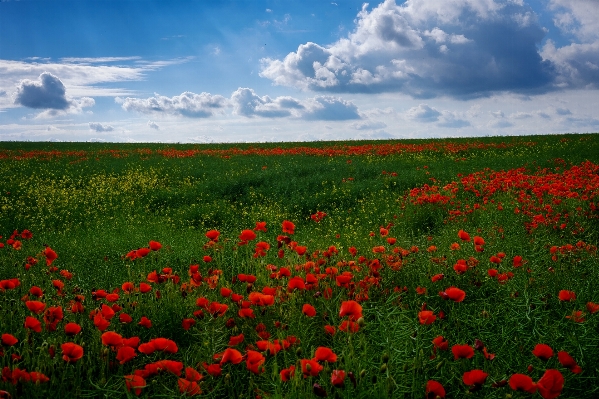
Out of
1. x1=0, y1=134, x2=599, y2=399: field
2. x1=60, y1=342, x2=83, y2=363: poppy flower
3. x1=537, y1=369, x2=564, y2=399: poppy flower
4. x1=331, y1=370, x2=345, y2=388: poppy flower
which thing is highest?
x1=537, y1=369, x2=564, y2=399: poppy flower

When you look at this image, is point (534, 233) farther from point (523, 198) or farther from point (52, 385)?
point (52, 385)

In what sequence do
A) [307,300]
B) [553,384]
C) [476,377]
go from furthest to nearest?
[307,300] < [476,377] < [553,384]

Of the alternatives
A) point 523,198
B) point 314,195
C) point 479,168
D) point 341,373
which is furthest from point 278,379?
point 479,168

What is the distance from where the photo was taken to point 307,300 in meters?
3.40

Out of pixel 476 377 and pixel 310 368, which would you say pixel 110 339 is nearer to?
pixel 310 368

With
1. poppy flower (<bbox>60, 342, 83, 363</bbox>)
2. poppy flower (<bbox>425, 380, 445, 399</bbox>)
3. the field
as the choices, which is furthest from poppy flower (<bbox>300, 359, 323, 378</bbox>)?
poppy flower (<bbox>60, 342, 83, 363</bbox>)

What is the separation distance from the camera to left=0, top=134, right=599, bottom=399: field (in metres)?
2.19

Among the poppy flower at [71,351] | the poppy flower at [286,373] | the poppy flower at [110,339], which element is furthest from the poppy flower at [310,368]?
the poppy flower at [71,351]

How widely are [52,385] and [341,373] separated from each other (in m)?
1.63

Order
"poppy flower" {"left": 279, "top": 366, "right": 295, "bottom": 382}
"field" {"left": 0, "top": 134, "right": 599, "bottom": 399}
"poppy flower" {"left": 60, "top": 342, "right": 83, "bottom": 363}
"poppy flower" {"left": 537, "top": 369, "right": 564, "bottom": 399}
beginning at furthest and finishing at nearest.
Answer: "field" {"left": 0, "top": 134, "right": 599, "bottom": 399} < "poppy flower" {"left": 60, "top": 342, "right": 83, "bottom": 363} < "poppy flower" {"left": 279, "top": 366, "right": 295, "bottom": 382} < "poppy flower" {"left": 537, "top": 369, "right": 564, "bottom": 399}

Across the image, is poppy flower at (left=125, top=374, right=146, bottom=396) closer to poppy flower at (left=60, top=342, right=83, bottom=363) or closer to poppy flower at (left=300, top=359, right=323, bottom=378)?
poppy flower at (left=60, top=342, right=83, bottom=363)

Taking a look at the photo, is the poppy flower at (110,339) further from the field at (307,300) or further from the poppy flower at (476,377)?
the poppy flower at (476,377)

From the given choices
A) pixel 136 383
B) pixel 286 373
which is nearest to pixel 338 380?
pixel 286 373

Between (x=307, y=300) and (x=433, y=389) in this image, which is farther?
(x=307, y=300)
